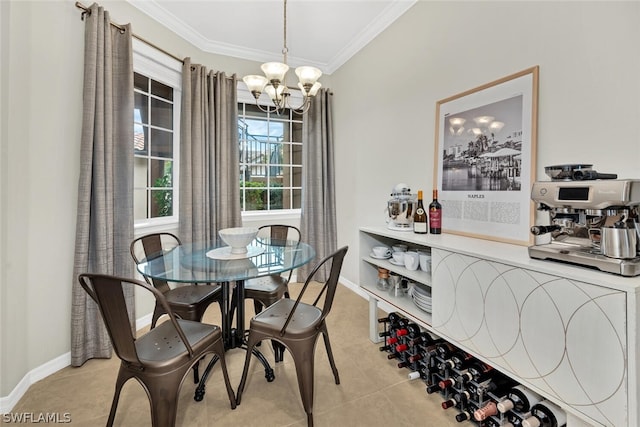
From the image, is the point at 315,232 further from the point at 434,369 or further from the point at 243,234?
the point at 434,369

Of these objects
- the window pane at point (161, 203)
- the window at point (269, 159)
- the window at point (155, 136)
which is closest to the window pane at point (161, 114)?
the window at point (155, 136)

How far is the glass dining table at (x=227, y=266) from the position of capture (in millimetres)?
1575

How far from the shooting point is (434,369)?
1844 mm

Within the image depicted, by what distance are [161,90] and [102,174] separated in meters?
1.32

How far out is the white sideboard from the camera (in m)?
0.99

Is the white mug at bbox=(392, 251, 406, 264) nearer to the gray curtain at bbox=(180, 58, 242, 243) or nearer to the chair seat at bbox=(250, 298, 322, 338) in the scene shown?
the chair seat at bbox=(250, 298, 322, 338)

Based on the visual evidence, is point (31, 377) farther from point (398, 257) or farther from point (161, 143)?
point (398, 257)

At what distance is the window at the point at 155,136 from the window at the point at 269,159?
82cm

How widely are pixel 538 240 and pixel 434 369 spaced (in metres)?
1.00

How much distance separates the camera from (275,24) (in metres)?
2.93

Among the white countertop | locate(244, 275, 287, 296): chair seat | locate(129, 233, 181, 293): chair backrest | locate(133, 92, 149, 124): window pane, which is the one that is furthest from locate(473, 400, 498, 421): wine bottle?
locate(133, 92, 149, 124): window pane

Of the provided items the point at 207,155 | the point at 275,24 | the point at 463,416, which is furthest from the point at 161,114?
the point at 463,416

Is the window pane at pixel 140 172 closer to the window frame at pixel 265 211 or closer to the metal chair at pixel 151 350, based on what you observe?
the window frame at pixel 265 211

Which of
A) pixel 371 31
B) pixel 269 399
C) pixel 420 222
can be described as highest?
pixel 371 31
